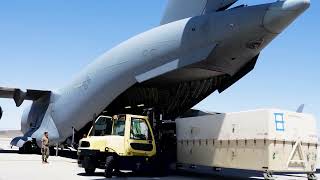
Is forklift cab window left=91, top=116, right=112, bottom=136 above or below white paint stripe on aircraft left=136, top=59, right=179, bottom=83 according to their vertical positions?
below

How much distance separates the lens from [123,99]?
58.9 ft

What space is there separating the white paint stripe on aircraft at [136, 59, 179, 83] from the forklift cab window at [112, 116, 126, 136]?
2.39 m

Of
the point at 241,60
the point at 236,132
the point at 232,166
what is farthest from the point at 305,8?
the point at 232,166

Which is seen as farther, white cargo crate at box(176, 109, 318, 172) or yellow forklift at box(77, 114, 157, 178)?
yellow forklift at box(77, 114, 157, 178)

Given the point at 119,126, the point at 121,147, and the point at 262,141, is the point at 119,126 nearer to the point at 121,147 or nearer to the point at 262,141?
the point at 121,147

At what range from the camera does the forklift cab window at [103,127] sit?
14.4m

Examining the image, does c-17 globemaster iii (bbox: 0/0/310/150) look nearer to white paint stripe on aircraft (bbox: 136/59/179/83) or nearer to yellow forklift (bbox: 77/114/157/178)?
white paint stripe on aircraft (bbox: 136/59/179/83)

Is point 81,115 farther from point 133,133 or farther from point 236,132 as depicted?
point 236,132

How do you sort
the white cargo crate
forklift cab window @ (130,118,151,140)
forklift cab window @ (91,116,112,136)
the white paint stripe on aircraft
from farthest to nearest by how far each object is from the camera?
the white paint stripe on aircraft, forklift cab window @ (91,116,112,136), forklift cab window @ (130,118,151,140), the white cargo crate

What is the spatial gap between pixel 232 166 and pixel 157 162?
2798 millimetres

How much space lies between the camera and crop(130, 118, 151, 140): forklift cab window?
44.2 feet

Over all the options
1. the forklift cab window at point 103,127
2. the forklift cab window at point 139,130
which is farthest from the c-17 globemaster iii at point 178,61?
the forklift cab window at point 139,130

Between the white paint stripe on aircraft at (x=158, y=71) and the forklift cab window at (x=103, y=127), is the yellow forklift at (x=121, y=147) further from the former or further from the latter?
the white paint stripe on aircraft at (x=158, y=71)

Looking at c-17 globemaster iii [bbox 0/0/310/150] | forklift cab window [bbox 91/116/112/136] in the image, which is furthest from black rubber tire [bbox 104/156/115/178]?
c-17 globemaster iii [bbox 0/0/310/150]
